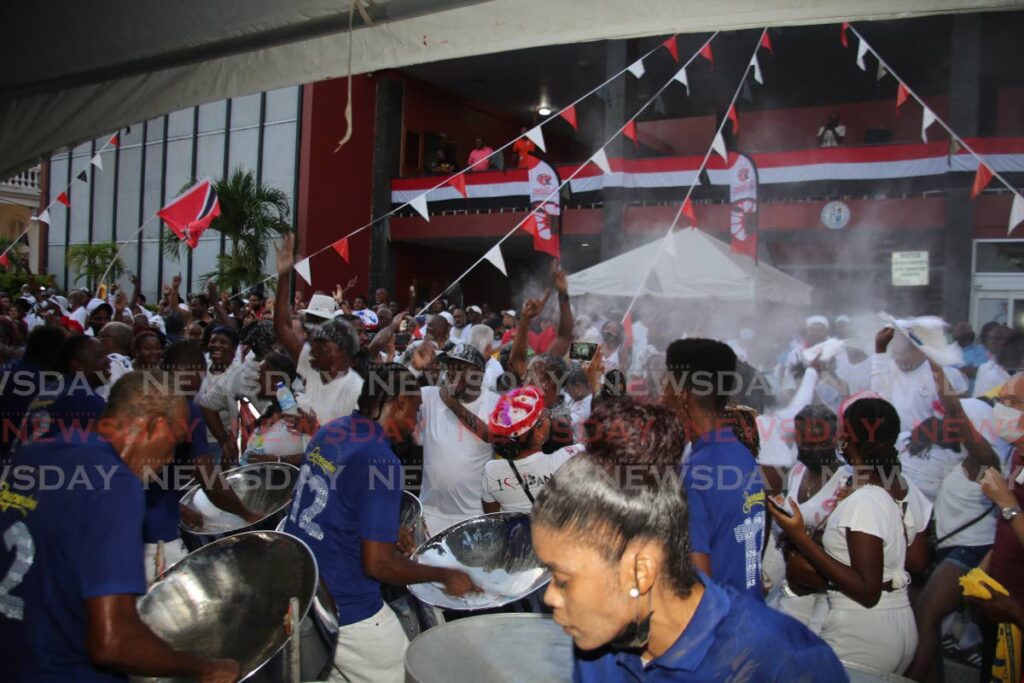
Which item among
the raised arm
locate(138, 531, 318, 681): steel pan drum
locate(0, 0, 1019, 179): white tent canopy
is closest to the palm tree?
the raised arm

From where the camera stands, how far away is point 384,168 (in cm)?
1955

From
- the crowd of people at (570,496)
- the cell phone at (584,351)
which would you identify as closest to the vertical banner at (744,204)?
the cell phone at (584,351)

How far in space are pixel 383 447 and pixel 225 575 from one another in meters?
0.65

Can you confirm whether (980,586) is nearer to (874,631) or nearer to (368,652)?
→ (874,631)

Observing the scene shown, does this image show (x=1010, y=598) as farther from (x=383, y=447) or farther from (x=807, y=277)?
(x=807, y=277)

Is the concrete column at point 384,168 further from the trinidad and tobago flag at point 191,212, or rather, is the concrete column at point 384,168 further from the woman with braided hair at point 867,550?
the woman with braided hair at point 867,550

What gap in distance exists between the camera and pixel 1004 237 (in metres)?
12.9

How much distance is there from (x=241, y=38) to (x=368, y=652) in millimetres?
2127

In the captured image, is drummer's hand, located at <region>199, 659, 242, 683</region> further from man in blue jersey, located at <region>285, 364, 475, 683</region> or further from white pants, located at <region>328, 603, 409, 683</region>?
white pants, located at <region>328, 603, 409, 683</region>

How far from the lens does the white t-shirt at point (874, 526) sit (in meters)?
2.45

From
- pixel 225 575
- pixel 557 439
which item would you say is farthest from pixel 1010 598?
pixel 225 575

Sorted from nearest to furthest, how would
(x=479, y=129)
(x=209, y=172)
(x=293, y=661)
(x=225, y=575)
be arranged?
(x=293, y=661) < (x=225, y=575) < (x=209, y=172) < (x=479, y=129)

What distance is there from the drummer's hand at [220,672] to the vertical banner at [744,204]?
32.7 feet

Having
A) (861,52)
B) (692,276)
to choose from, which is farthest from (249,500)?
(861,52)
